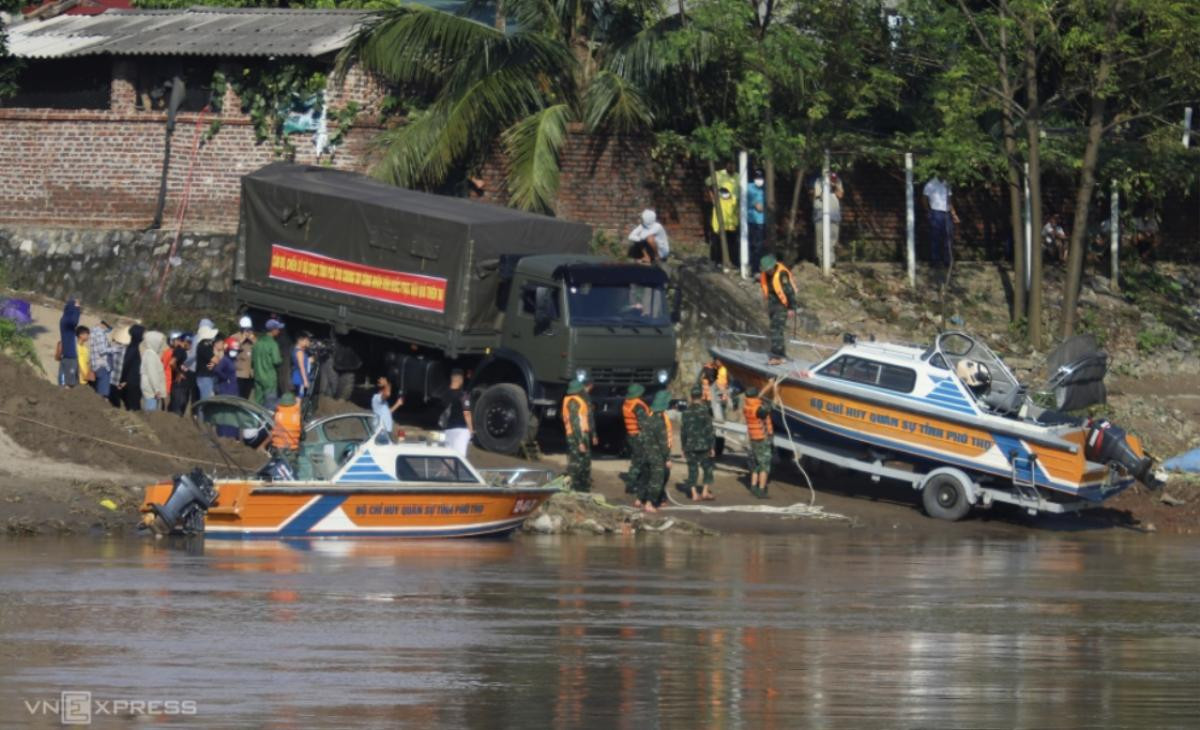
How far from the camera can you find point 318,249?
29.2m

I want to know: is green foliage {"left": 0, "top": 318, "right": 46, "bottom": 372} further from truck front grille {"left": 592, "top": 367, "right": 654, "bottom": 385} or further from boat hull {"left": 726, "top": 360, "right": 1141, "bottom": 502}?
boat hull {"left": 726, "top": 360, "right": 1141, "bottom": 502}

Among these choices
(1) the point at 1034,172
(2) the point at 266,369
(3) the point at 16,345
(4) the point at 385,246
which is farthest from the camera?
(1) the point at 1034,172

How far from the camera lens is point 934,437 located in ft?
85.4

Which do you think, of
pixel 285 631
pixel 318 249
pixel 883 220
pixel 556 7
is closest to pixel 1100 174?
pixel 883 220

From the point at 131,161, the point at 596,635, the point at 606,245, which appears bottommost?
the point at 596,635

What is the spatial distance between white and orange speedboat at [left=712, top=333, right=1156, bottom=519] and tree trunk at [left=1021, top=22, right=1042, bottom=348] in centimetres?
647

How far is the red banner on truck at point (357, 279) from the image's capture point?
1108 inches

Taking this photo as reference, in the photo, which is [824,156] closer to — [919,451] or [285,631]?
[919,451]

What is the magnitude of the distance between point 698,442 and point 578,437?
1.57m

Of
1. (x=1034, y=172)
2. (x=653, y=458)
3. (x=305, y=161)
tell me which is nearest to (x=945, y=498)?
(x=653, y=458)

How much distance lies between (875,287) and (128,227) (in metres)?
12.4

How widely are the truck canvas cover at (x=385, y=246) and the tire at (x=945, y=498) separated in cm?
611

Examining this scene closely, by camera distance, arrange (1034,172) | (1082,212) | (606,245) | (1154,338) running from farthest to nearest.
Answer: (1154,338)
(606,245)
(1082,212)
(1034,172)

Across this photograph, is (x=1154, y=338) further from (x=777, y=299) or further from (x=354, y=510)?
(x=354, y=510)
